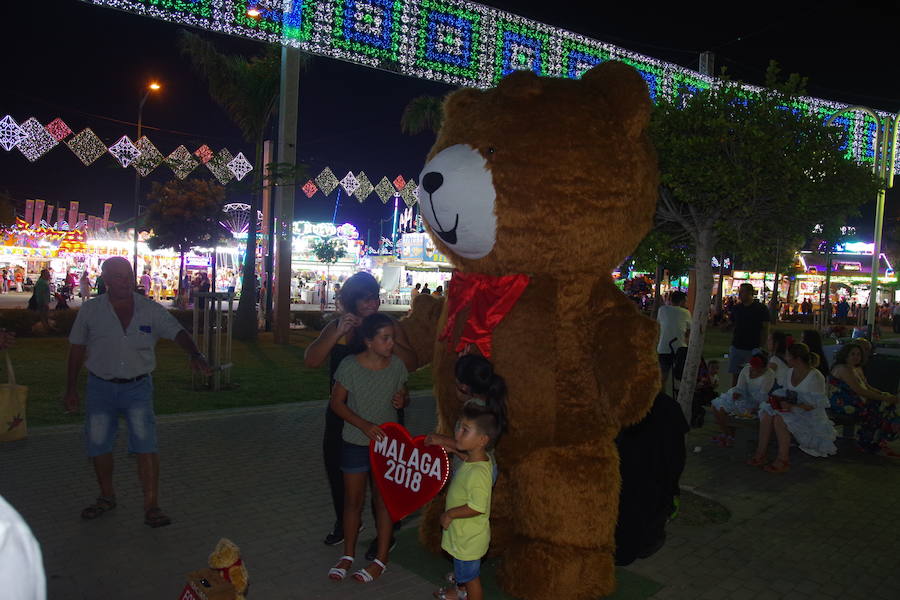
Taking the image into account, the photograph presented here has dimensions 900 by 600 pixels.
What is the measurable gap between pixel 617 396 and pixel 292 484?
312 centimetres

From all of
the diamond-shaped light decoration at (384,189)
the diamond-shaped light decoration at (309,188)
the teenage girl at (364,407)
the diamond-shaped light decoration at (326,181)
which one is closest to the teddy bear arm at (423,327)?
the teenage girl at (364,407)

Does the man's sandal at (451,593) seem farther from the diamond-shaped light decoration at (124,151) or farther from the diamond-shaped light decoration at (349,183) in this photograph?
the diamond-shaped light decoration at (349,183)

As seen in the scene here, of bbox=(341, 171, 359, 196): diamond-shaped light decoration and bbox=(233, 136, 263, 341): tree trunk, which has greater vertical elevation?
bbox=(341, 171, 359, 196): diamond-shaped light decoration

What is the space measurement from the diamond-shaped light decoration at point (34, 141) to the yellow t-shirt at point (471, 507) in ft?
48.3

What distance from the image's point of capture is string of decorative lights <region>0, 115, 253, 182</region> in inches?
561

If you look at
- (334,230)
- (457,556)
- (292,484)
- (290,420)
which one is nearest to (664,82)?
(290,420)

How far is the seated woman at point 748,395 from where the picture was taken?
709 cm

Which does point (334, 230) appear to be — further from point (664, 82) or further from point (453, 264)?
point (453, 264)

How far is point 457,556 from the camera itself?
10.7 ft

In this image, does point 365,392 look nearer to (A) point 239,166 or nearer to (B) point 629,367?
(B) point 629,367

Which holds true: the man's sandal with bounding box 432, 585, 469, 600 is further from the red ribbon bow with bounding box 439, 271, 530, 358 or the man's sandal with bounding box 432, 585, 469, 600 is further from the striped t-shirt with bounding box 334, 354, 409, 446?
the red ribbon bow with bounding box 439, 271, 530, 358

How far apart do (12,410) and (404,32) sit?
10.2 meters

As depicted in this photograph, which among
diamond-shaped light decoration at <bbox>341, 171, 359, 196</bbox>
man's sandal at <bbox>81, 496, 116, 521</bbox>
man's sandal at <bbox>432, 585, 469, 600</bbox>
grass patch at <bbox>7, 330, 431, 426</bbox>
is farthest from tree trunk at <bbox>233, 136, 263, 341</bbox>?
man's sandal at <bbox>432, 585, 469, 600</bbox>

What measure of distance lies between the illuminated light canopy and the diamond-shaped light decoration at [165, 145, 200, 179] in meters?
4.14
